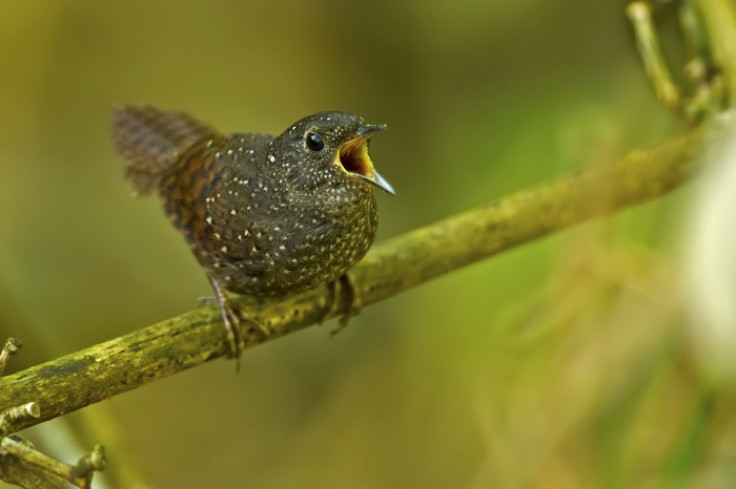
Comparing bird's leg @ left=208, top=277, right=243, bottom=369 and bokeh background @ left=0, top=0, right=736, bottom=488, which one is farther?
bokeh background @ left=0, top=0, right=736, bottom=488

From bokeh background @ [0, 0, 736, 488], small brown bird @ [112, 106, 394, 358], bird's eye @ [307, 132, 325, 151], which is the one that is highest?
bird's eye @ [307, 132, 325, 151]

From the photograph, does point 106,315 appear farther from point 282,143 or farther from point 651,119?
point 651,119

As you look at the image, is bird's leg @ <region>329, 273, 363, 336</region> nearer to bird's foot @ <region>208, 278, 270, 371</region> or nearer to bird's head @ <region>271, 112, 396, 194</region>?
bird's foot @ <region>208, 278, 270, 371</region>

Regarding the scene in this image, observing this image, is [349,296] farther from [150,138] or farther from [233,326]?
[150,138]

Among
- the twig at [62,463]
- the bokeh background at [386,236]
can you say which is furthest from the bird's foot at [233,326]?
the bokeh background at [386,236]

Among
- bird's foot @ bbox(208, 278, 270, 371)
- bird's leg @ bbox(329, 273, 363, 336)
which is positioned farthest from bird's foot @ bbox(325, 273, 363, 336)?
bird's foot @ bbox(208, 278, 270, 371)

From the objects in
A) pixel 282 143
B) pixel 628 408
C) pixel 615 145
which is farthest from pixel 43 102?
pixel 628 408
